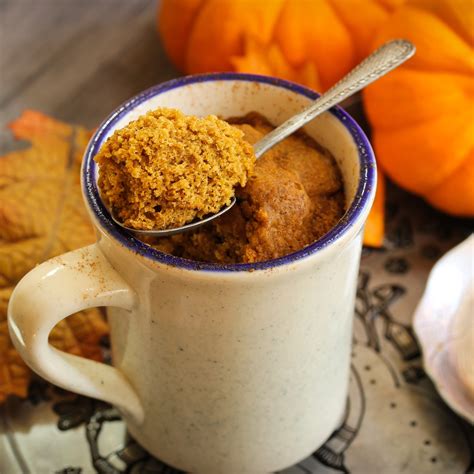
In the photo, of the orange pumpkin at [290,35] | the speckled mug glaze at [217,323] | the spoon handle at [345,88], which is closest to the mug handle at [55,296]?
the speckled mug glaze at [217,323]

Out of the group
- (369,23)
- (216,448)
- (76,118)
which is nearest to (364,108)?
(369,23)

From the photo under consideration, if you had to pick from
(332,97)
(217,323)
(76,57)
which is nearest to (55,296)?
(217,323)

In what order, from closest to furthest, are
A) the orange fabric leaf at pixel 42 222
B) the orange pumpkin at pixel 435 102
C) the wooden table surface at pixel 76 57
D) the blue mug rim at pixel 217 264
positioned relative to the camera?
1. the blue mug rim at pixel 217 264
2. the orange fabric leaf at pixel 42 222
3. the orange pumpkin at pixel 435 102
4. the wooden table surface at pixel 76 57

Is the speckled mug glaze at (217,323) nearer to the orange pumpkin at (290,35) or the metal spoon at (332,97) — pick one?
the metal spoon at (332,97)

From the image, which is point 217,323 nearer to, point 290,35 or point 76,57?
point 290,35

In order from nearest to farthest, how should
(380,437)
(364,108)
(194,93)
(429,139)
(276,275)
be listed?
(276,275) → (194,93) → (380,437) → (429,139) → (364,108)

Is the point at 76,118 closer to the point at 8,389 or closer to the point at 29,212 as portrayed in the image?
the point at 29,212

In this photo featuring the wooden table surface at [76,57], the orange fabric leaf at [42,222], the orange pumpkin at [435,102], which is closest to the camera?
the orange fabric leaf at [42,222]
